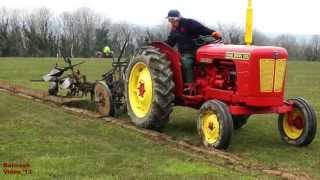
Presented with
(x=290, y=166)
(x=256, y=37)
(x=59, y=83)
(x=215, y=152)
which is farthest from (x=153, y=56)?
(x=256, y=37)

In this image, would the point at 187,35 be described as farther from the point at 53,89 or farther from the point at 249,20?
the point at 53,89

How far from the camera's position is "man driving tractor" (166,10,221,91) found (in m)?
11.1

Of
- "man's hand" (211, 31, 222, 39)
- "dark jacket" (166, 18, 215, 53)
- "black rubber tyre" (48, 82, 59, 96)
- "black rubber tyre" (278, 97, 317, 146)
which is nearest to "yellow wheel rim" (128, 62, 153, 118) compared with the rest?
"dark jacket" (166, 18, 215, 53)

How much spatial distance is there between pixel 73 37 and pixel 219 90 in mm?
→ 74348

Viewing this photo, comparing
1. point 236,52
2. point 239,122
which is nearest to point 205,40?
point 236,52

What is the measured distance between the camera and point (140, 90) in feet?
38.3

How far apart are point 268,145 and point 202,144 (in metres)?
1.12

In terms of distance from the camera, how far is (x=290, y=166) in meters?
8.70

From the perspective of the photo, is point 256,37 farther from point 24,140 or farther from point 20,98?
point 24,140

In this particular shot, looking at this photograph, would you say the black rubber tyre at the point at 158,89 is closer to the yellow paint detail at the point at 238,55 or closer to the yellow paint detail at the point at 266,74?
the yellow paint detail at the point at 238,55

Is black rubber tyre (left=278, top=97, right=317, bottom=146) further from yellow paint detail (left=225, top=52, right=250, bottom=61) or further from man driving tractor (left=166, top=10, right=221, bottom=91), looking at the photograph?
man driving tractor (left=166, top=10, right=221, bottom=91)

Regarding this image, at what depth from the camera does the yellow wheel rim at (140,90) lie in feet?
Answer: 37.4

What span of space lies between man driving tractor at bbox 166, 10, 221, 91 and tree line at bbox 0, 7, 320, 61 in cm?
5633

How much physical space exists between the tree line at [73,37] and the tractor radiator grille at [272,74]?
57.9 meters
